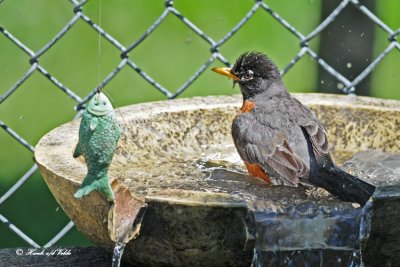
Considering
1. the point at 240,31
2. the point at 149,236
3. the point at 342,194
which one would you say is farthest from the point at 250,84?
the point at 149,236

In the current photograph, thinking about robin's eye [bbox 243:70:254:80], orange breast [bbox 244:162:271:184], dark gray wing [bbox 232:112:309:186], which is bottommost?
orange breast [bbox 244:162:271:184]

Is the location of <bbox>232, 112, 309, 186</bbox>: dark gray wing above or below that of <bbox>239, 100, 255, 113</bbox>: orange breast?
below

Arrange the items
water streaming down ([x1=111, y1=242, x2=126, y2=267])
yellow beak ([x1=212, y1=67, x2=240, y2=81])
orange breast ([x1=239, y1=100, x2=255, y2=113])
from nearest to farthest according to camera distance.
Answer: water streaming down ([x1=111, y1=242, x2=126, y2=267]), orange breast ([x1=239, y1=100, x2=255, y2=113]), yellow beak ([x1=212, y1=67, x2=240, y2=81])

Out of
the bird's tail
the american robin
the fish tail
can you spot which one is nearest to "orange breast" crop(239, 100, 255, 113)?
the american robin

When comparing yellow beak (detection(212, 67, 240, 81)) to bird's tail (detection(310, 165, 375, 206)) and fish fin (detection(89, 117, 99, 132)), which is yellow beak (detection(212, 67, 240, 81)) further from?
fish fin (detection(89, 117, 99, 132))

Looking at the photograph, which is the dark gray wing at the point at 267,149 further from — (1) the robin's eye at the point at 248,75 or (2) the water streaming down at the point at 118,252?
(2) the water streaming down at the point at 118,252

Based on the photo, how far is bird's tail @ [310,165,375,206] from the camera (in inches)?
128

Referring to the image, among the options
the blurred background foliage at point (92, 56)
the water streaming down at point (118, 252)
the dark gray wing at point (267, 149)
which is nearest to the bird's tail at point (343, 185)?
the dark gray wing at point (267, 149)

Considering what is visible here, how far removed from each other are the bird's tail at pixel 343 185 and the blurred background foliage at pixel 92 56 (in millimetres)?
1294

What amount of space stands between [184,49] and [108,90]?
0.42m

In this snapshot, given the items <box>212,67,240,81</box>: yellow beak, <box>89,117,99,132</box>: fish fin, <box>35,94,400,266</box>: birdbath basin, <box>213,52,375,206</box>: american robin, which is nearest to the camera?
<box>89,117,99,132</box>: fish fin

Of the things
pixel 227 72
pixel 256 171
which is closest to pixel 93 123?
pixel 256 171

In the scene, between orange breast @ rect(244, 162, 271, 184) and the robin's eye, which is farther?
the robin's eye

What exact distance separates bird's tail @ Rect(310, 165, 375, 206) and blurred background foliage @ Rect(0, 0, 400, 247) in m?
1.29
